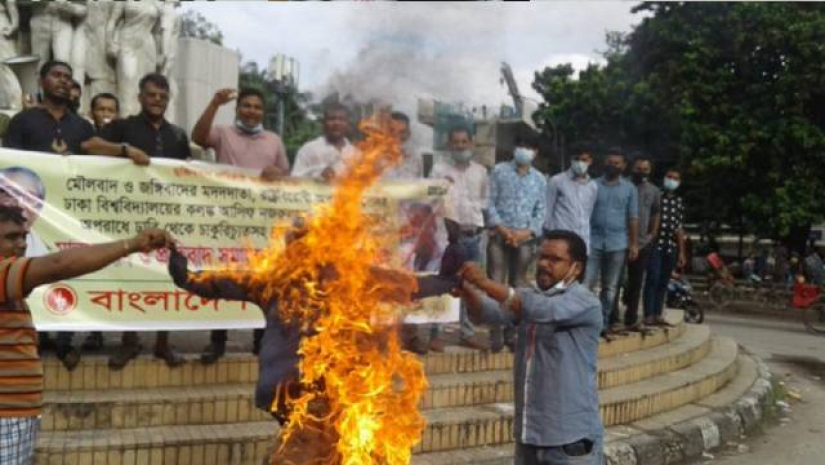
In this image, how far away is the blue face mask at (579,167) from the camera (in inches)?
284

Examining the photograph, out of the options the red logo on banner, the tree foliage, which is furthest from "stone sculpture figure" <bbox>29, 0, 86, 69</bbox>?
the tree foliage

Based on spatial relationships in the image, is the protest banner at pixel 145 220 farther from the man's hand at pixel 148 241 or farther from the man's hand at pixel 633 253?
the man's hand at pixel 633 253

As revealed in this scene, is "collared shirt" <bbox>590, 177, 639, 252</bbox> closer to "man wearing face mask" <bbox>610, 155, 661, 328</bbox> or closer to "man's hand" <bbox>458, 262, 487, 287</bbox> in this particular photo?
"man wearing face mask" <bbox>610, 155, 661, 328</bbox>

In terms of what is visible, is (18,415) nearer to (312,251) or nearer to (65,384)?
(312,251)

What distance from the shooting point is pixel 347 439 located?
136 inches

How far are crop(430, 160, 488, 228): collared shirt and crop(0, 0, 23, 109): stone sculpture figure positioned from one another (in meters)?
5.46

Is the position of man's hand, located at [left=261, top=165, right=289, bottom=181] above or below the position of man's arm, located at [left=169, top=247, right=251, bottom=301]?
above

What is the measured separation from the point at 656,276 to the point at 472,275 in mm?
5495

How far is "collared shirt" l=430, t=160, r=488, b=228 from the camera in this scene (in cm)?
661

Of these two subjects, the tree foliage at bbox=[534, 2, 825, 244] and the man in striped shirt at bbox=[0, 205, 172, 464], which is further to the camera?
the tree foliage at bbox=[534, 2, 825, 244]

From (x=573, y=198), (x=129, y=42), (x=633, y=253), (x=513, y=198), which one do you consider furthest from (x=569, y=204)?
(x=129, y=42)

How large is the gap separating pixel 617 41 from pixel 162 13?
2004 cm

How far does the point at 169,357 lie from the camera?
5289mm

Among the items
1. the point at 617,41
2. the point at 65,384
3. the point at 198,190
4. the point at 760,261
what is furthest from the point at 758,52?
the point at 65,384
